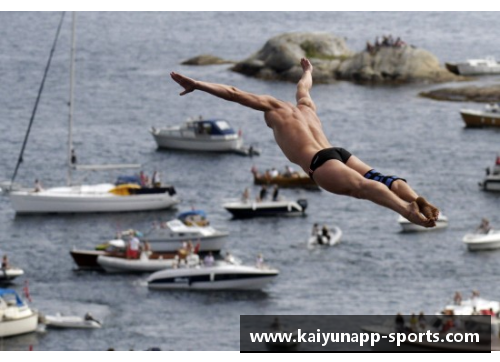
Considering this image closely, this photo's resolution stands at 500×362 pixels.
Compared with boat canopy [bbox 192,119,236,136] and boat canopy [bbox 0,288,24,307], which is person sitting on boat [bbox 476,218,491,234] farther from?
boat canopy [bbox 192,119,236,136]

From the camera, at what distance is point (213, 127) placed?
116312 mm

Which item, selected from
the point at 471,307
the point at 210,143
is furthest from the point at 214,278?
the point at 210,143

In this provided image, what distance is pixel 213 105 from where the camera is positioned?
13700 cm

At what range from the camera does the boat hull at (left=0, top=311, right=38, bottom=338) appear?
240 ft

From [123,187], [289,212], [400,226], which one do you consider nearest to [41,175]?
[123,187]

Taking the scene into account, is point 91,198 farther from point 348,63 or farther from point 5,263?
point 348,63

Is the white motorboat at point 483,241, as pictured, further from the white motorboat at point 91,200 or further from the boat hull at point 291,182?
the white motorboat at point 91,200

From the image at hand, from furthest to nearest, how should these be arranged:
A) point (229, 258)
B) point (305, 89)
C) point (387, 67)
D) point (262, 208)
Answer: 1. point (387, 67)
2. point (262, 208)
3. point (229, 258)
4. point (305, 89)

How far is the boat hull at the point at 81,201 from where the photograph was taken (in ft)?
322

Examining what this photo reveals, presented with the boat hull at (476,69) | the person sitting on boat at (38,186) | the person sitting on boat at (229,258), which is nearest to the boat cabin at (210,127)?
the person sitting on boat at (38,186)

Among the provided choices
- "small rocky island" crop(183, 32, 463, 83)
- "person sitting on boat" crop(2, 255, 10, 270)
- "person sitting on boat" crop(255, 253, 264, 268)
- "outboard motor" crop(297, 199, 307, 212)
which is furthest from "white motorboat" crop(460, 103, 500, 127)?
"person sitting on boat" crop(2, 255, 10, 270)

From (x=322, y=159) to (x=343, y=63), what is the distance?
126 metres

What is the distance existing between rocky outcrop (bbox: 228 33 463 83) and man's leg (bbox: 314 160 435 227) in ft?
398

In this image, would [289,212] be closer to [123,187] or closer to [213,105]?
[123,187]
